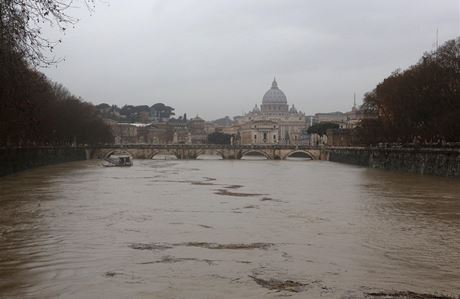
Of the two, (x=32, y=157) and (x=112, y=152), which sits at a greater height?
(x=32, y=157)

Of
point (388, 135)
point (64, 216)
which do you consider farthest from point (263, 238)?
point (388, 135)

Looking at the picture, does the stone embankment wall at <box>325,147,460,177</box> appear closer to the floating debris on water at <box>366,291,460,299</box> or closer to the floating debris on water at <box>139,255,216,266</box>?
the floating debris on water at <box>139,255,216,266</box>

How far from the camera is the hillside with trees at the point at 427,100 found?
5516 centimetres

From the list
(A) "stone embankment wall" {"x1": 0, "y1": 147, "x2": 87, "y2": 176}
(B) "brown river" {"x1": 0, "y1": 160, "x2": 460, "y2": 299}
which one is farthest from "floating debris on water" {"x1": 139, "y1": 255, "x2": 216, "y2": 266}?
(A) "stone embankment wall" {"x1": 0, "y1": 147, "x2": 87, "y2": 176}

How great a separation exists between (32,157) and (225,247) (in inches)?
2202

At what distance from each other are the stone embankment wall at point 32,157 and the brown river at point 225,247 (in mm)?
23283

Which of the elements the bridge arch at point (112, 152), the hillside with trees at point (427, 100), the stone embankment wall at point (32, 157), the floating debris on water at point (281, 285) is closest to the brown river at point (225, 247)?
the floating debris on water at point (281, 285)

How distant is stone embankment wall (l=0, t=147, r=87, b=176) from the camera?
55.2 metres

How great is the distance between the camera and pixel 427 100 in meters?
58.4

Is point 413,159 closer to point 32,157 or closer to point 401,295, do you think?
point 32,157

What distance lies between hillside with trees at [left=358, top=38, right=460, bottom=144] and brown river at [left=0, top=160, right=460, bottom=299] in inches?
939

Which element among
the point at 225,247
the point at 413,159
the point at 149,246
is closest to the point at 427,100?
the point at 413,159

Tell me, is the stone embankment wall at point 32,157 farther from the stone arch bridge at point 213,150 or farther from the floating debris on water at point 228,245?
the floating debris on water at point 228,245

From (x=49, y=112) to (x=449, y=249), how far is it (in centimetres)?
5474
